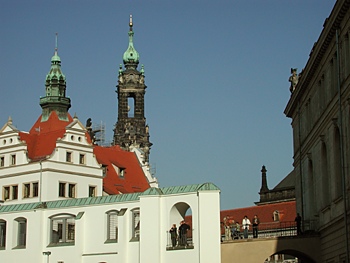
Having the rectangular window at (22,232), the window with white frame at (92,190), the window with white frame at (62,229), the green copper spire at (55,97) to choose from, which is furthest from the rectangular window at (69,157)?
the window with white frame at (62,229)

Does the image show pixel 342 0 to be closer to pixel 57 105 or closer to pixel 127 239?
pixel 127 239

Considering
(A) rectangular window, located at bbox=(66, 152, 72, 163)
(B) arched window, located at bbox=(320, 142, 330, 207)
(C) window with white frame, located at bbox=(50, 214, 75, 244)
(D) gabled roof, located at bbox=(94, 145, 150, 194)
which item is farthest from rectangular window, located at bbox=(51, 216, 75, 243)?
(D) gabled roof, located at bbox=(94, 145, 150, 194)

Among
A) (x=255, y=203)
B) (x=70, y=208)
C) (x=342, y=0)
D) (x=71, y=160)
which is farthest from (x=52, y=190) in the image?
(x=255, y=203)

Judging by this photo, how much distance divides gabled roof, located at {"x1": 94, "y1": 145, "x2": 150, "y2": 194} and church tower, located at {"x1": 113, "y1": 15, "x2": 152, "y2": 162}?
3015cm

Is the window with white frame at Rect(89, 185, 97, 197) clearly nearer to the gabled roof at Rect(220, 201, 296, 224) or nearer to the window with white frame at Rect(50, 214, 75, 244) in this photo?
the window with white frame at Rect(50, 214, 75, 244)

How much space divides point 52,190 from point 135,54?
2592 inches

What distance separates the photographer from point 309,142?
50.8m

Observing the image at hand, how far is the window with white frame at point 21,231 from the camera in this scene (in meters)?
51.4

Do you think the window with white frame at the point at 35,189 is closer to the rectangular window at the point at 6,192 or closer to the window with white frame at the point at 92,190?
the rectangular window at the point at 6,192

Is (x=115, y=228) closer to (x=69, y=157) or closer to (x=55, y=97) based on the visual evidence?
(x=69, y=157)

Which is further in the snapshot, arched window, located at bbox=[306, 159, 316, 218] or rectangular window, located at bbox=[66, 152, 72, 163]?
rectangular window, located at bbox=[66, 152, 72, 163]

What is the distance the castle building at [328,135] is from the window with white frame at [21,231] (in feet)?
61.0

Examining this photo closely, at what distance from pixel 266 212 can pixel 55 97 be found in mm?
29866

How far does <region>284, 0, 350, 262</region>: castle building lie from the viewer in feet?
125
